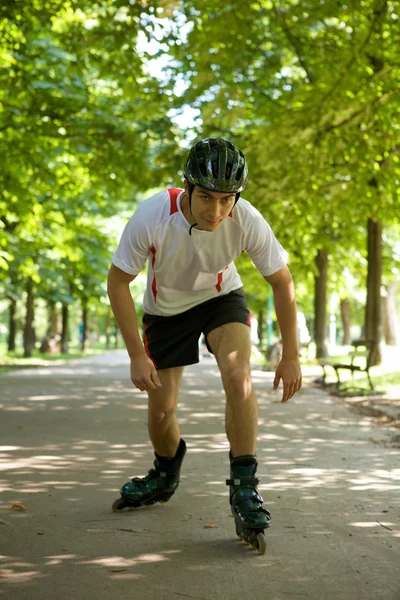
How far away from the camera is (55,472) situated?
7328 mm

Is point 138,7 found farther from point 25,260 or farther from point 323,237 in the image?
point 25,260

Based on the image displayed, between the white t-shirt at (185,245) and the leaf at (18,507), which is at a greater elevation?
the white t-shirt at (185,245)

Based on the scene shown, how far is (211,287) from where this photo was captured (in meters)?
5.17

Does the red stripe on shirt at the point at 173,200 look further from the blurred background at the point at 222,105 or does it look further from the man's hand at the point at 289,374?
the blurred background at the point at 222,105

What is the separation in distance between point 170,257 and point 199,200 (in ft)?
1.38

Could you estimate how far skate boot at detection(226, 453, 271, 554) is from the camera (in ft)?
15.2

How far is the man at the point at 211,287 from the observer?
464cm

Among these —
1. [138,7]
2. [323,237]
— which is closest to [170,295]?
[138,7]

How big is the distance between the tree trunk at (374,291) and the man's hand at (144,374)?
15.2 meters

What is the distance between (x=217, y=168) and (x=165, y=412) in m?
1.60

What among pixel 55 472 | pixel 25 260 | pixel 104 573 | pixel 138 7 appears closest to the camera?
pixel 104 573

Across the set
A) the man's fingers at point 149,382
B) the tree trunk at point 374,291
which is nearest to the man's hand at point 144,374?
the man's fingers at point 149,382

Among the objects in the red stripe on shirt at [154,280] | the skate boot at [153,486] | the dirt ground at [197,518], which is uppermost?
the red stripe on shirt at [154,280]

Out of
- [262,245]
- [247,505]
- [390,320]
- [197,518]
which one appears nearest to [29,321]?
[390,320]
